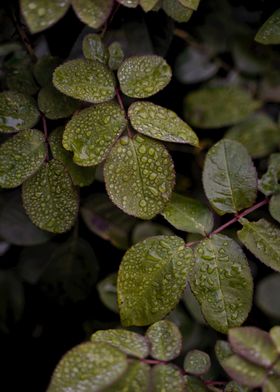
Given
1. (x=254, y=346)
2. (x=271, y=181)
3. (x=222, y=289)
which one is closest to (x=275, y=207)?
(x=271, y=181)

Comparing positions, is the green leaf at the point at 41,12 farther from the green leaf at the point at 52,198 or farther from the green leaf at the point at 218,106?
the green leaf at the point at 218,106

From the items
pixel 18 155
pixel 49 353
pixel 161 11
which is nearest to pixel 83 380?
pixel 18 155

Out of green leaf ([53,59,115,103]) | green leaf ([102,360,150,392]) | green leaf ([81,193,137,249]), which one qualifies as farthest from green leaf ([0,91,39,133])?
green leaf ([102,360,150,392])

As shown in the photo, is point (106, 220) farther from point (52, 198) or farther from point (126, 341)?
point (126, 341)

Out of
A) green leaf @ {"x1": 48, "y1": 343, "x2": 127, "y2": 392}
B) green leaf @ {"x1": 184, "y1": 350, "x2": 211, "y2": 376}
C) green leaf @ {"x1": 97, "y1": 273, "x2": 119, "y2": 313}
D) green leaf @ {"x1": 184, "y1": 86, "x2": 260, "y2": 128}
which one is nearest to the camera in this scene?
green leaf @ {"x1": 48, "y1": 343, "x2": 127, "y2": 392}

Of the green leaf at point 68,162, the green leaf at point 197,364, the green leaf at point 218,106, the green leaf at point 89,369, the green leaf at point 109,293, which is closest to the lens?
the green leaf at point 89,369

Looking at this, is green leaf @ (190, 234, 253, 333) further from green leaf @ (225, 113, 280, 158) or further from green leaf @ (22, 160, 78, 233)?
green leaf @ (225, 113, 280, 158)

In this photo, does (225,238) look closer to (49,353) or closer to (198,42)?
(198,42)

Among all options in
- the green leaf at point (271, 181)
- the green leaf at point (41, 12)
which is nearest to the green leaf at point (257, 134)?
the green leaf at point (271, 181)
